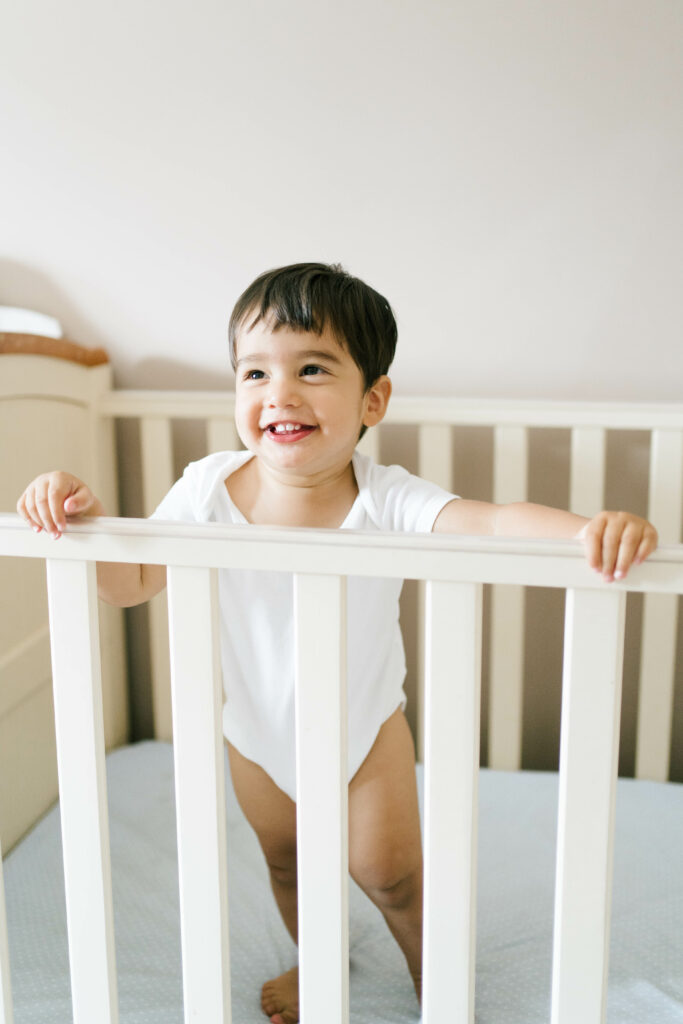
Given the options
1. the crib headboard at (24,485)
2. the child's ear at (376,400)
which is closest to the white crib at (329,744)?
the child's ear at (376,400)

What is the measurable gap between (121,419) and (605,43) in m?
0.87

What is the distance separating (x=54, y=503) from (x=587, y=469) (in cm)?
83

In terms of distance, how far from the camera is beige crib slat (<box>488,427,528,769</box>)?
4.42 ft

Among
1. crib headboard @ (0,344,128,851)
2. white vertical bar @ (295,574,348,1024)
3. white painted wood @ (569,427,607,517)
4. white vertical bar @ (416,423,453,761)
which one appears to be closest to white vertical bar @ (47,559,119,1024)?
white vertical bar @ (295,574,348,1024)

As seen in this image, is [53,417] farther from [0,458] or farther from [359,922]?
[359,922]

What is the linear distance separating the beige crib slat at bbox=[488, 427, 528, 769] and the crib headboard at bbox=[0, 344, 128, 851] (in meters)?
0.59

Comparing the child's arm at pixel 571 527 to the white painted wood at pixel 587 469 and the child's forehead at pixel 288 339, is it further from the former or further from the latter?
the white painted wood at pixel 587 469

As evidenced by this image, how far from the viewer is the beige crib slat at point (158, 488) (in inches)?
56.7

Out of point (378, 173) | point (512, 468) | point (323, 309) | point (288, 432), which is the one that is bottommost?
point (512, 468)

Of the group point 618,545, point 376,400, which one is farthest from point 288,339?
point 618,545

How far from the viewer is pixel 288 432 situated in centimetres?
84

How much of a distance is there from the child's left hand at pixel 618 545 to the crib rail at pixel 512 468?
2.33 feet

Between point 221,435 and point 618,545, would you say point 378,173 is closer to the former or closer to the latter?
point 221,435

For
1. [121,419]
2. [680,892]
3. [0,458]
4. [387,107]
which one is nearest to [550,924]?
[680,892]
